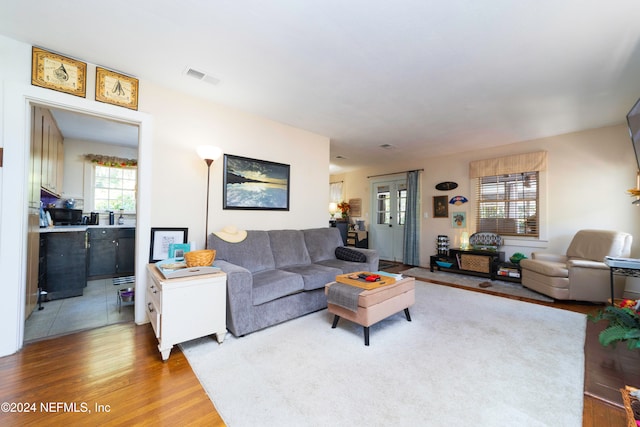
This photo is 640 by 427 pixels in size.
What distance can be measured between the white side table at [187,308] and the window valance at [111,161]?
4.00 meters

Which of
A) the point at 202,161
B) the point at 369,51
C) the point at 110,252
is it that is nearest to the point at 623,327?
the point at 369,51

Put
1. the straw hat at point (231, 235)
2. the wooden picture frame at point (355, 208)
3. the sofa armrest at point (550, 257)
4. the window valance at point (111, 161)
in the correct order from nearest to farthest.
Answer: the straw hat at point (231, 235) → the sofa armrest at point (550, 257) → the window valance at point (111, 161) → the wooden picture frame at point (355, 208)

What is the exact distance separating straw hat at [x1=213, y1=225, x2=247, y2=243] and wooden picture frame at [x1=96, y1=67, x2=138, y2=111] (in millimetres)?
1472

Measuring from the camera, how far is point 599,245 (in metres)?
3.43

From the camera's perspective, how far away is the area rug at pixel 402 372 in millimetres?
1391

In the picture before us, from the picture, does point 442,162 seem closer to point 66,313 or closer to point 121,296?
point 121,296

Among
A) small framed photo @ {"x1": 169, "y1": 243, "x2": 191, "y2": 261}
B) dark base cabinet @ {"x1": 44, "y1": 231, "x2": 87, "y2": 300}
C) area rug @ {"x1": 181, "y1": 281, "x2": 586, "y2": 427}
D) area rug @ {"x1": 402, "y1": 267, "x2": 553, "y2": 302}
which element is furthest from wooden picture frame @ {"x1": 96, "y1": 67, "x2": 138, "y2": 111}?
area rug @ {"x1": 402, "y1": 267, "x2": 553, "y2": 302}

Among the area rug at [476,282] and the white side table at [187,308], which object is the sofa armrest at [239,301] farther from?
the area rug at [476,282]

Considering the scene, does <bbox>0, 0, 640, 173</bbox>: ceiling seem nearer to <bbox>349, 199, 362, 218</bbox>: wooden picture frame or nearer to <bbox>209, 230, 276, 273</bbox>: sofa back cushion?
<bbox>209, 230, 276, 273</bbox>: sofa back cushion

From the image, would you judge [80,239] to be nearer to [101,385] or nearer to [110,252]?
[110,252]

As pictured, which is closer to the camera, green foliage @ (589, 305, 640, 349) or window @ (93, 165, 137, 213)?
green foliage @ (589, 305, 640, 349)

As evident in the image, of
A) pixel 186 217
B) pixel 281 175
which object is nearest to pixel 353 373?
pixel 186 217

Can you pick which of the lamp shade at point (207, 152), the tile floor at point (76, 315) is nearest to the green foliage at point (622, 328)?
the lamp shade at point (207, 152)

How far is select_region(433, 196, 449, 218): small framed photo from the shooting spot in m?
5.46
